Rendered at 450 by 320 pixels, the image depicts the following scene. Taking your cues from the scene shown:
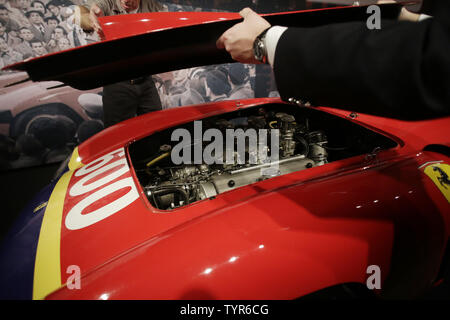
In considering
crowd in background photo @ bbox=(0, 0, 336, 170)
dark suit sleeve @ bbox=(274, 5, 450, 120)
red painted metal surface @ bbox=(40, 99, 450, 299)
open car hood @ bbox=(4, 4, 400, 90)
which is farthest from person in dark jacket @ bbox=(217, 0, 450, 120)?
crowd in background photo @ bbox=(0, 0, 336, 170)

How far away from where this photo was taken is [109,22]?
38.1 inches

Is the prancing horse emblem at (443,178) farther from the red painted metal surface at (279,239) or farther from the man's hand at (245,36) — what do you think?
the man's hand at (245,36)

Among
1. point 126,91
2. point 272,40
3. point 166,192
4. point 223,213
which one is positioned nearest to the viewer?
point 272,40

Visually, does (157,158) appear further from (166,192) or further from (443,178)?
(443,178)

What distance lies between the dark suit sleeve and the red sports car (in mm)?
362

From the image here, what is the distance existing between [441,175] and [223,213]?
0.80m

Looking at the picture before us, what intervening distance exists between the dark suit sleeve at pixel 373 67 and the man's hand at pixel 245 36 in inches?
5.9

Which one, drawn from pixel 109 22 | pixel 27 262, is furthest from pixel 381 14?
pixel 27 262

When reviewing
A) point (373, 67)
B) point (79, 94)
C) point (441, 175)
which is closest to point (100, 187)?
point (373, 67)

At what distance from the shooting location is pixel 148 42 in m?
0.95

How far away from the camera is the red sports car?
62cm

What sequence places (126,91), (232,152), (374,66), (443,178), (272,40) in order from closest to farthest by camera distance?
1. (374,66)
2. (272,40)
3. (443,178)
4. (232,152)
5. (126,91)

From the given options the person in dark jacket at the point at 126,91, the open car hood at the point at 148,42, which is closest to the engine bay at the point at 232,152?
the open car hood at the point at 148,42
